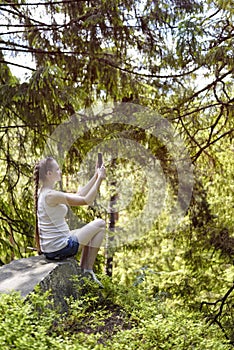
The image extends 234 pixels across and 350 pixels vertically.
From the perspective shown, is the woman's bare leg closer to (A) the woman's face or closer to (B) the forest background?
(A) the woman's face

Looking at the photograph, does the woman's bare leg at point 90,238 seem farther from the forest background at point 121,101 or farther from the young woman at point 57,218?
the forest background at point 121,101

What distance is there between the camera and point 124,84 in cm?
646

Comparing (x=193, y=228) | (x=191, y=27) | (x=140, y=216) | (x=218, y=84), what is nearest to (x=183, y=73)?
(x=218, y=84)

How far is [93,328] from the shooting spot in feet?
12.2

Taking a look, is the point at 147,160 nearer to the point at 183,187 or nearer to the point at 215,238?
the point at 183,187

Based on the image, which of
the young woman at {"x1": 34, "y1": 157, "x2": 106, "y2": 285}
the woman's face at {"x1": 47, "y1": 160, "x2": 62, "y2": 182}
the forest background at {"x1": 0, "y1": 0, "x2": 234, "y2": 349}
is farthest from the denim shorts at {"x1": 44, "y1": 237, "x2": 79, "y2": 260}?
the forest background at {"x1": 0, "y1": 0, "x2": 234, "y2": 349}

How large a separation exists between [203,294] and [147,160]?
12.8ft

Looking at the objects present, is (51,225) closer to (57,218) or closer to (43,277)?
(57,218)

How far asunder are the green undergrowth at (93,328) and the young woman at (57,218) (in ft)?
1.24

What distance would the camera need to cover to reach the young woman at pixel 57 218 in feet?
14.3

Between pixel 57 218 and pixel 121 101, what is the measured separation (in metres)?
2.93

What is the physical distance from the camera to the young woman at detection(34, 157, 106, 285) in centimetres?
436

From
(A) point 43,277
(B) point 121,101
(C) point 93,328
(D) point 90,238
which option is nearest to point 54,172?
(D) point 90,238

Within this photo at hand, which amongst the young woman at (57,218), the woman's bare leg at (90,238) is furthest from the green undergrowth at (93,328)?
the young woman at (57,218)
